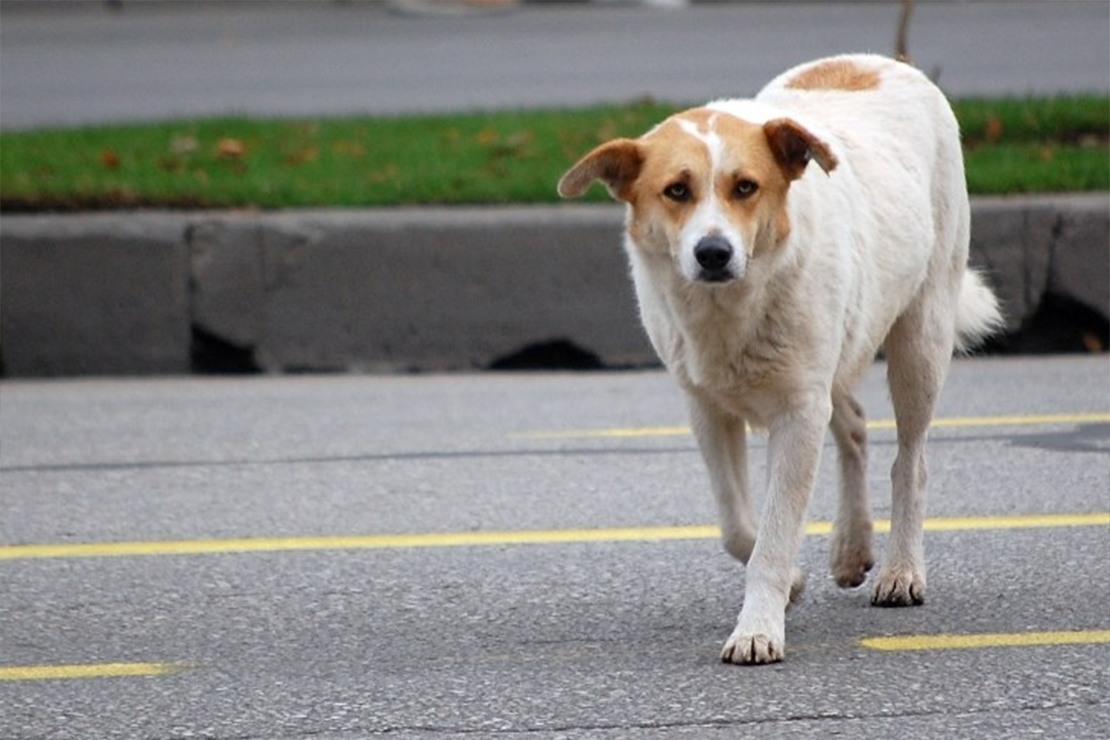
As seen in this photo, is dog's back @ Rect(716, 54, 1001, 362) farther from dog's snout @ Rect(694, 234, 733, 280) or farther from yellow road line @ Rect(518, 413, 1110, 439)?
yellow road line @ Rect(518, 413, 1110, 439)

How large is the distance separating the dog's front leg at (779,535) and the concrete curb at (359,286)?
4378mm

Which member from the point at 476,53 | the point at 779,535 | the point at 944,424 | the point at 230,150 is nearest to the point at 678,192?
the point at 779,535

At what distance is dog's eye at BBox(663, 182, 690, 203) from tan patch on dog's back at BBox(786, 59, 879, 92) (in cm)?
114

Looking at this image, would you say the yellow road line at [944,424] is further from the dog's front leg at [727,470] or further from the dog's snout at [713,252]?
the dog's snout at [713,252]

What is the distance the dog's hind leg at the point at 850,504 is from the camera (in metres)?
6.04

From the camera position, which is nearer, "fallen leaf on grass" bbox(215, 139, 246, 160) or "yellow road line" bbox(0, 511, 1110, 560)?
"yellow road line" bbox(0, 511, 1110, 560)

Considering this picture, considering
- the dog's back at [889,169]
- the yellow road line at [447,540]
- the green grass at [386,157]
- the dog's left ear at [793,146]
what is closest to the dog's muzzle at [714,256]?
the dog's left ear at [793,146]

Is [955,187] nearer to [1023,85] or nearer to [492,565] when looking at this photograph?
[492,565]

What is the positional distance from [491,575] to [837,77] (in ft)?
5.24

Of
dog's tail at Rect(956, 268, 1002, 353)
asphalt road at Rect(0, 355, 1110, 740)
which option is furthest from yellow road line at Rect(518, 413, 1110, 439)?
dog's tail at Rect(956, 268, 1002, 353)

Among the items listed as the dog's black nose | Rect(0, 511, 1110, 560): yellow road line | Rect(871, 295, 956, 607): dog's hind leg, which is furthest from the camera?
Rect(0, 511, 1110, 560): yellow road line

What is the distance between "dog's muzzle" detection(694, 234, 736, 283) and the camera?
5039mm

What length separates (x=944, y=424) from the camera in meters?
8.20

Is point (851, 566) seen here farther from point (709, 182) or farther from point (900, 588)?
point (709, 182)
